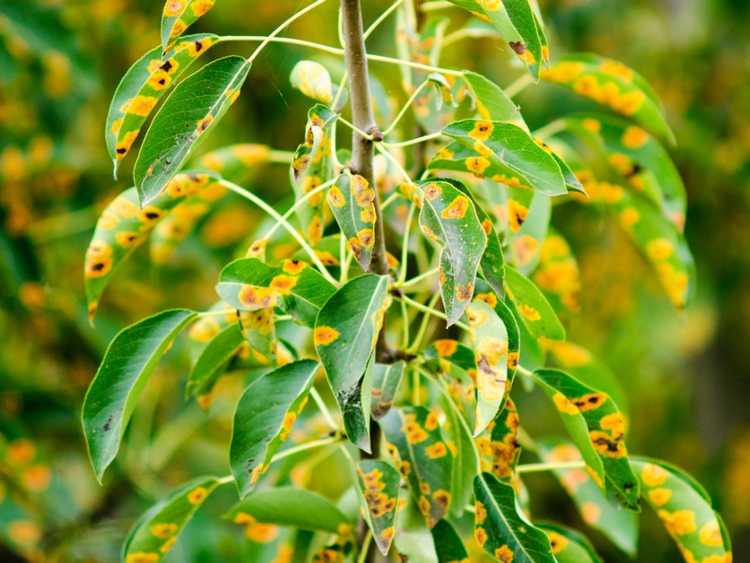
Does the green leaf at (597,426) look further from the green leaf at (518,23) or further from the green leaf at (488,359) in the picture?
the green leaf at (518,23)

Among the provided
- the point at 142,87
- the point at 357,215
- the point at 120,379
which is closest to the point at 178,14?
the point at 142,87

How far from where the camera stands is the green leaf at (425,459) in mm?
820

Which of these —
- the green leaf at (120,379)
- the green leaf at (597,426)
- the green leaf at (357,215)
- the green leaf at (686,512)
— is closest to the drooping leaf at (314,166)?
the green leaf at (357,215)

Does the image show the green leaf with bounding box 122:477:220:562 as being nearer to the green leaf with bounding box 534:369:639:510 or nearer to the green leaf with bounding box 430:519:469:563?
the green leaf with bounding box 430:519:469:563

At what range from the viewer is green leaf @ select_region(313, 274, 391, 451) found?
71cm

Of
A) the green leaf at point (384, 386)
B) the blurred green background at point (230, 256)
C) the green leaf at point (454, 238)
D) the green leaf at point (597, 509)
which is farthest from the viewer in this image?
the blurred green background at point (230, 256)

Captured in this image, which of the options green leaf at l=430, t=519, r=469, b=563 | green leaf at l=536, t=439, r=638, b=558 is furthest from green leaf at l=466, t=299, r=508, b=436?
green leaf at l=536, t=439, r=638, b=558

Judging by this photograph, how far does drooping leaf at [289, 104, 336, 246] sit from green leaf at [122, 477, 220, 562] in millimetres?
277

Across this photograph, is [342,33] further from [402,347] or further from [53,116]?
[53,116]

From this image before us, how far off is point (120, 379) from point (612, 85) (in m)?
0.68

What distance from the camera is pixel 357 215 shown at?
2.42 feet

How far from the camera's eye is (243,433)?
0.75 metres

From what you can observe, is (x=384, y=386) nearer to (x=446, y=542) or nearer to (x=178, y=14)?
(x=446, y=542)

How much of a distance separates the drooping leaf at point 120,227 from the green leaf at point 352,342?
29 cm
